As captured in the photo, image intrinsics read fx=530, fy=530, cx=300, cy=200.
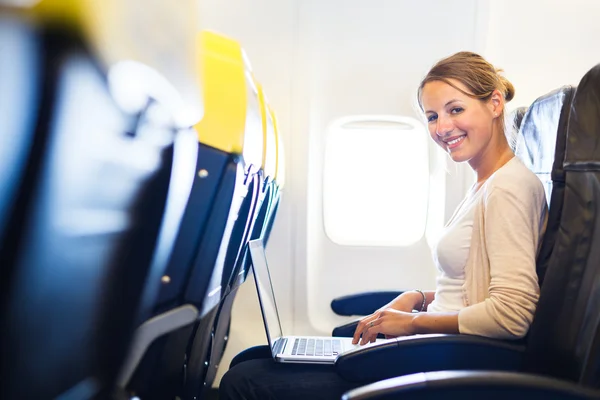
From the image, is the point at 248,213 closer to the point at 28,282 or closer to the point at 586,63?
the point at 28,282

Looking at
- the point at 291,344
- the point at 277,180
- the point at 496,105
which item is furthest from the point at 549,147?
the point at 291,344

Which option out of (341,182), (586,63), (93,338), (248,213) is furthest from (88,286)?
(586,63)

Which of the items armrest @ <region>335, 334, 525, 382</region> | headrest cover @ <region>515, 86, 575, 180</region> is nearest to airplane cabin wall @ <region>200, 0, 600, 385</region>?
headrest cover @ <region>515, 86, 575, 180</region>

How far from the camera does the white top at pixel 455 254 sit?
1408mm

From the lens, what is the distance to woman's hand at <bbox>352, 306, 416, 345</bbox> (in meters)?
1.40

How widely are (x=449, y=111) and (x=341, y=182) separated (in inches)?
43.1

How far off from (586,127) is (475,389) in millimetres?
575

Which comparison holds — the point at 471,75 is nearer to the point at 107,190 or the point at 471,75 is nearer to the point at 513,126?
the point at 513,126

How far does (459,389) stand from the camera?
3.06ft

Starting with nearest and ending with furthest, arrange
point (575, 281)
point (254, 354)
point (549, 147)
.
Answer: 1. point (575, 281)
2. point (549, 147)
3. point (254, 354)

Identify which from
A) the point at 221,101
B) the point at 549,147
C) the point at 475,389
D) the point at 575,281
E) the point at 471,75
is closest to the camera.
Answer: the point at 221,101

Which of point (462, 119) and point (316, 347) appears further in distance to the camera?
point (316, 347)

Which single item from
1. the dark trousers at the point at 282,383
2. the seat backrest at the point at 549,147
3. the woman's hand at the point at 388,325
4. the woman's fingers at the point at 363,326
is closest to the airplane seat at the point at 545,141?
the seat backrest at the point at 549,147

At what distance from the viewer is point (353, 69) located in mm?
2467
